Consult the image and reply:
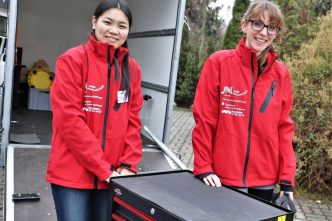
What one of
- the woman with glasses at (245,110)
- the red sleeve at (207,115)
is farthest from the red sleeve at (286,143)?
the red sleeve at (207,115)

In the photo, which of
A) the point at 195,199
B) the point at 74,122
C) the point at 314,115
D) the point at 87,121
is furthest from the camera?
the point at 314,115

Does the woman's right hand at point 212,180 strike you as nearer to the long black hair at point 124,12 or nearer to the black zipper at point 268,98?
the black zipper at point 268,98

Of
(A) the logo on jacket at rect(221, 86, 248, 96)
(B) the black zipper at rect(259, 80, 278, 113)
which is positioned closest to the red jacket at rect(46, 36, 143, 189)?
(A) the logo on jacket at rect(221, 86, 248, 96)

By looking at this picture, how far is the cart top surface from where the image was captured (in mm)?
1617

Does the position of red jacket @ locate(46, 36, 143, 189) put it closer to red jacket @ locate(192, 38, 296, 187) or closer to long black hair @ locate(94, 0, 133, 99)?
long black hair @ locate(94, 0, 133, 99)

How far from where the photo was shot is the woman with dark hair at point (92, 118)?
6.80 feet

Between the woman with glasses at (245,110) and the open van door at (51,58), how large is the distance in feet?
4.91

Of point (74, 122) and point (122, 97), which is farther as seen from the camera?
point (122, 97)

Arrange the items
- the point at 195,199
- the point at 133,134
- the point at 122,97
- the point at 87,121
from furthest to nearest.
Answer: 1. the point at 133,134
2. the point at 122,97
3. the point at 87,121
4. the point at 195,199

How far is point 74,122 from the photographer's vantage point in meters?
2.05

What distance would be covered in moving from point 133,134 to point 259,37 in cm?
94

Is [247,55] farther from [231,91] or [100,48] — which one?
[100,48]

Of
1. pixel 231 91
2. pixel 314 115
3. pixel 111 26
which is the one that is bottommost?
pixel 314 115

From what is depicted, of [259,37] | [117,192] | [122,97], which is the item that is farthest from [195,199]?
[259,37]
